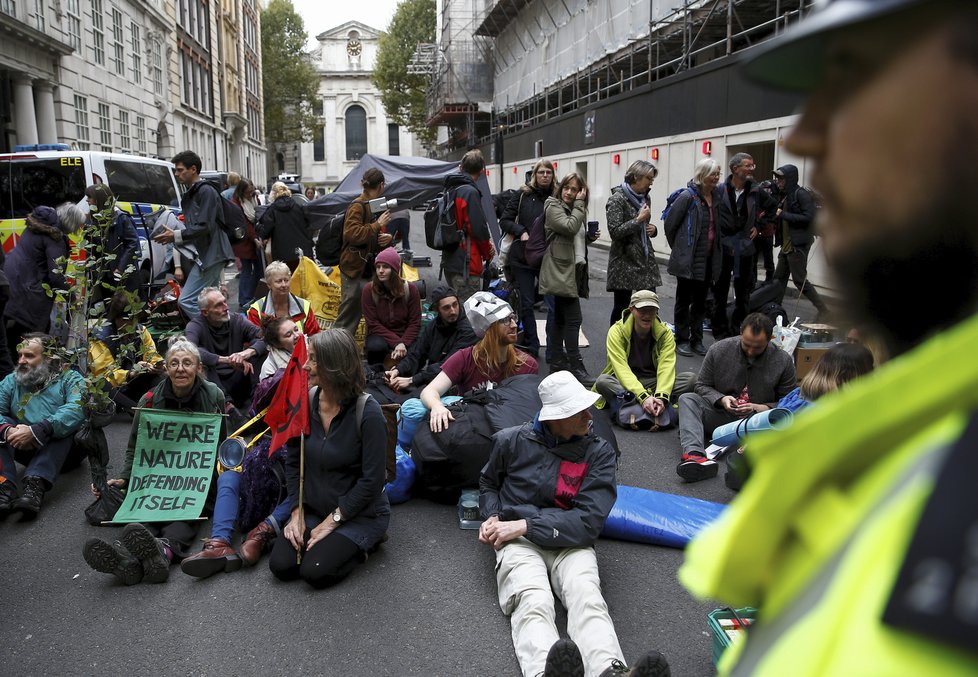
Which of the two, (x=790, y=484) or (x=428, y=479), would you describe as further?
(x=428, y=479)

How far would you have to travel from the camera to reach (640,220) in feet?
26.2

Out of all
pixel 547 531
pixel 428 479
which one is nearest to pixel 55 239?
pixel 428 479

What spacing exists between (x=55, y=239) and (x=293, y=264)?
2.85 metres

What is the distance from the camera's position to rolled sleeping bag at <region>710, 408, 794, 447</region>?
17.6 feet

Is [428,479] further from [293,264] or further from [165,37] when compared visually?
[165,37]

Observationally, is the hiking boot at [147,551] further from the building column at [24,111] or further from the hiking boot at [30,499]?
the building column at [24,111]

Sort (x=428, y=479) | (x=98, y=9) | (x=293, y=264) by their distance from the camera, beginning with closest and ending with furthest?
1. (x=428, y=479)
2. (x=293, y=264)
3. (x=98, y=9)

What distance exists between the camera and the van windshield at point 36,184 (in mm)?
10680

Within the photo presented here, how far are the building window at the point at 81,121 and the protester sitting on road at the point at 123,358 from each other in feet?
57.1

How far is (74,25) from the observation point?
2198 centimetres

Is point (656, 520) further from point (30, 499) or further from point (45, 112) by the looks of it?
point (45, 112)

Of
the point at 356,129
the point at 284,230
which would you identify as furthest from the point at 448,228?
the point at 356,129

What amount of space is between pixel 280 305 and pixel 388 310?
3.19 feet

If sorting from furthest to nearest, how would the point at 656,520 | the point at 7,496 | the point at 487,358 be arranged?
the point at 487,358
the point at 7,496
the point at 656,520
